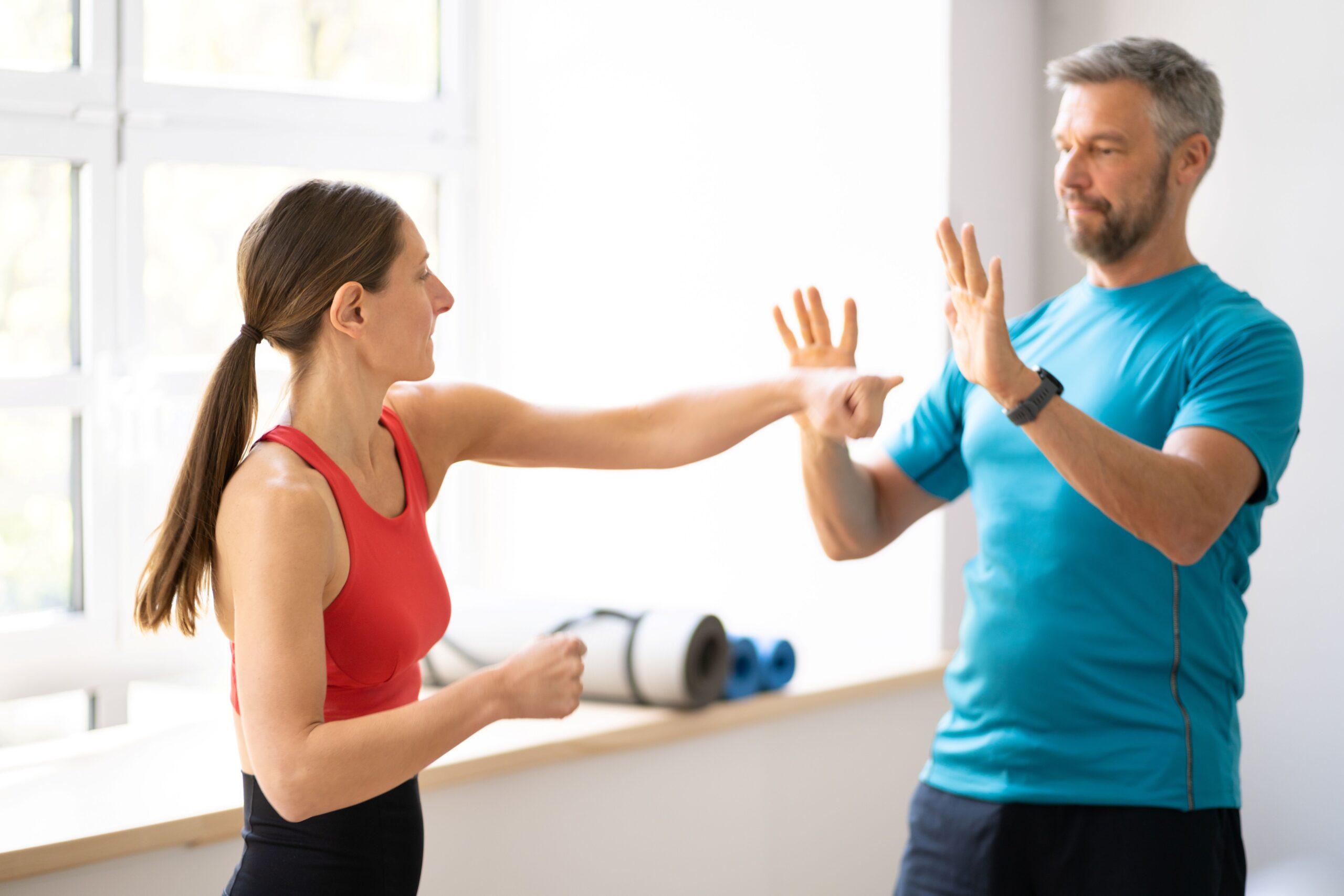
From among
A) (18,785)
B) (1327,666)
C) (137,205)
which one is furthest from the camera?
(137,205)

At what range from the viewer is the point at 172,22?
8.55 feet

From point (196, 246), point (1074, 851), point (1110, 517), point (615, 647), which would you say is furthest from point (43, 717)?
point (1110, 517)

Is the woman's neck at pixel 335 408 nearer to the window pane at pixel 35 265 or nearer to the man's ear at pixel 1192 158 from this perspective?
the man's ear at pixel 1192 158

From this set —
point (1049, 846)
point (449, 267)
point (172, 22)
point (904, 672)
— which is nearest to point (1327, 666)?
point (904, 672)

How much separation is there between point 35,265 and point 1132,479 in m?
2.05

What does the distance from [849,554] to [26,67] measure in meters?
1.82

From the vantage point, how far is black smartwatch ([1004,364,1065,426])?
1.42m

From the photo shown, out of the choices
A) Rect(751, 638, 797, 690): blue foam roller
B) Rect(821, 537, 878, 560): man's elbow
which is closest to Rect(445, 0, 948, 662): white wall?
Rect(751, 638, 797, 690): blue foam roller

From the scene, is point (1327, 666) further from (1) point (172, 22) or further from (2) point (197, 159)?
(1) point (172, 22)

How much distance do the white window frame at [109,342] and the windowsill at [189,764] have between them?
44cm

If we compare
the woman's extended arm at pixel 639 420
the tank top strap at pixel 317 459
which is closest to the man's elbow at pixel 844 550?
the woman's extended arm at pixel 639 420

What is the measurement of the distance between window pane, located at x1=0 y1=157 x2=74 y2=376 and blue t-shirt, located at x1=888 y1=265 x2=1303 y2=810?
1.81 metres

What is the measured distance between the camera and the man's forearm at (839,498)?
5.62ft

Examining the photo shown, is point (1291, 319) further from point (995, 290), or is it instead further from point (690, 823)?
point (690, 823)
